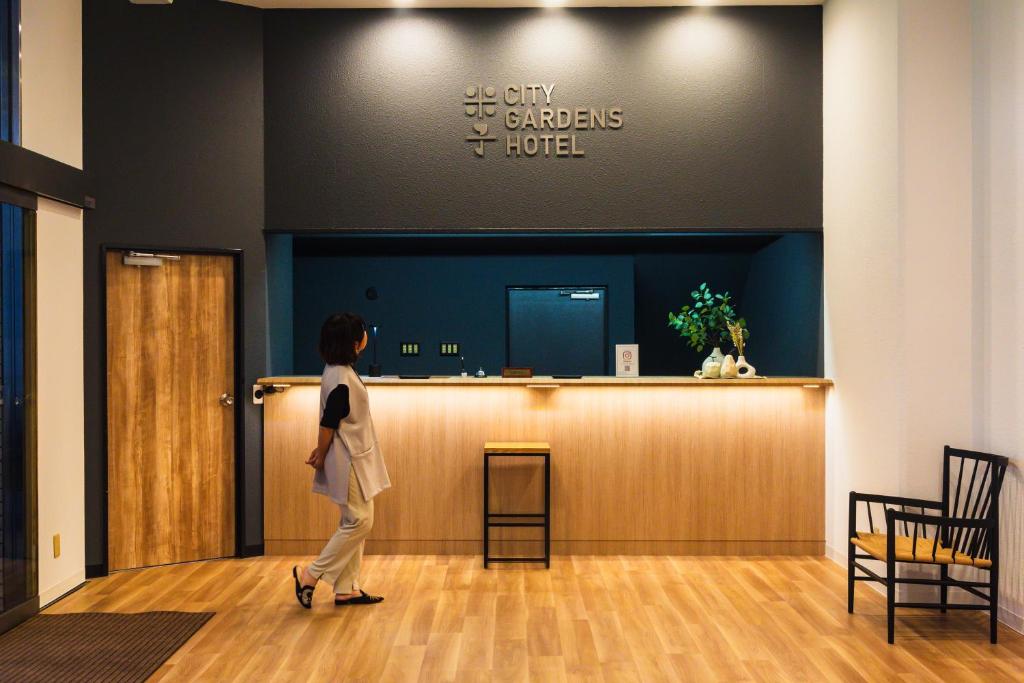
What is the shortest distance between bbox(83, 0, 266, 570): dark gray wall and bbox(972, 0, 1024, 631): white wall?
4.85 meters

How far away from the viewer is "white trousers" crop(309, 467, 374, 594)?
4578 mm

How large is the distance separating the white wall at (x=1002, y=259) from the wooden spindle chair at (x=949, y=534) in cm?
12

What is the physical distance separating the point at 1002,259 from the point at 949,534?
1.62 m

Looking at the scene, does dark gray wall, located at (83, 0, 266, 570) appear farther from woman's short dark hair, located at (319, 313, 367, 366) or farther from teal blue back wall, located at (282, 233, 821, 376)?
teal blue back wall, located at (282, 233, 821, 376)

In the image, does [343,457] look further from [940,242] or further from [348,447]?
[940,242]

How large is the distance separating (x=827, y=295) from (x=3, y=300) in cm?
548

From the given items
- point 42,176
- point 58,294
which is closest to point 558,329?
point 58,294

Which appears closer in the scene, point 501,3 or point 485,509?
point 485,509

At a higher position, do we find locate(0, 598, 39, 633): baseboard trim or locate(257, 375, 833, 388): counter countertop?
locate(257, 375, 833, 388): counter countertop

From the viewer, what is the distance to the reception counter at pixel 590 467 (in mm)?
5809

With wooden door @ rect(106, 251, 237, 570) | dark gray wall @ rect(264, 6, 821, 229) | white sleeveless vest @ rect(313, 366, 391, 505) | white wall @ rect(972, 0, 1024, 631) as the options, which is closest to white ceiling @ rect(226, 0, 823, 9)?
dark gray wall @ rect(264, 6, 821, 229)

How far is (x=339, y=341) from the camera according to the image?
458 cm

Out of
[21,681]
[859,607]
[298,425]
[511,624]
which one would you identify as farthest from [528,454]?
[21,681]

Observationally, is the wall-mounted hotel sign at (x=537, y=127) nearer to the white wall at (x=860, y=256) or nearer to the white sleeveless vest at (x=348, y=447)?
the white wall at (x=860, y=256)
